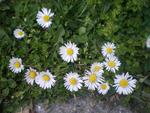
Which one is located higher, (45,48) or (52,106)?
→ (45,48)

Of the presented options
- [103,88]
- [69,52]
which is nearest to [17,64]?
[69,52]

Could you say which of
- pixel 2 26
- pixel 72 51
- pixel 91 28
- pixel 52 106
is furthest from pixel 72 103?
pixel 2 26

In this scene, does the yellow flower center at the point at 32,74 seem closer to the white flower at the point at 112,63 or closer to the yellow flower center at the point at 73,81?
the yellow flower center at the point at 73,81

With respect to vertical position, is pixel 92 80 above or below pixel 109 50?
below

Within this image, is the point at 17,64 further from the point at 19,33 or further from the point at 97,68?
the point at 97,68

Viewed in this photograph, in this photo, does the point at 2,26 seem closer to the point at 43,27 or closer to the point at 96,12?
the point at 43,27

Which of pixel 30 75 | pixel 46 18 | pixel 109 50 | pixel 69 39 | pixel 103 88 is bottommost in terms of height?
pixel 103 88

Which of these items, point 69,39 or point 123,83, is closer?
point 123,83

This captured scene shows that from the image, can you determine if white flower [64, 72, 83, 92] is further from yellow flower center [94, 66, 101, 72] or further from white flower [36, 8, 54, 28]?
white flower [36, 8, 54, 28]
